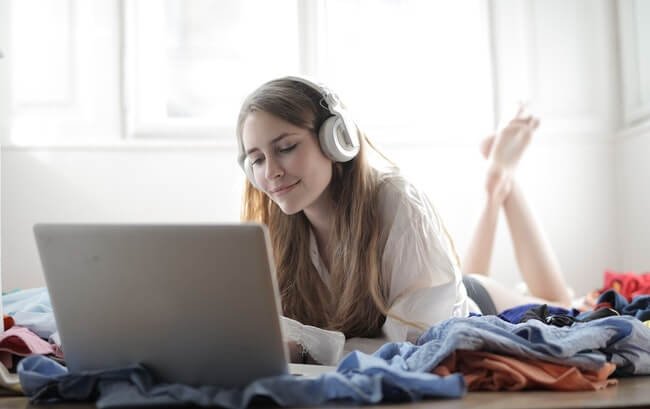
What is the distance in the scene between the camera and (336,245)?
4.72 ft

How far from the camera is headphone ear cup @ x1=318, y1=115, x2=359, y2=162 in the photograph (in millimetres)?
1354

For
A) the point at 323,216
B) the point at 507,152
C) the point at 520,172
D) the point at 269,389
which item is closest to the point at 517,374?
the point at 269,389

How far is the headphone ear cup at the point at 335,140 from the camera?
1.35 metres

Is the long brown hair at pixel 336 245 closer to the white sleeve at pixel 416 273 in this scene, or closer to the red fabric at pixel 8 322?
the white sleeve at pixel 416 273

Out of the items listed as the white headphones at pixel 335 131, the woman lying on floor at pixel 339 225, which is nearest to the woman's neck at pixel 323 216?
the woman lying on floor at pixel 339 225

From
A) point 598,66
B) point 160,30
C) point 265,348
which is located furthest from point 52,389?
point 598,66

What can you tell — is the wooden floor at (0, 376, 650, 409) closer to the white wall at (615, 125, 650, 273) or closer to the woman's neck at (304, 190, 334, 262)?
the woman's neck at (304, 190, 334, 262)

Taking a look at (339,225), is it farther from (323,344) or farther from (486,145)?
(486,145)

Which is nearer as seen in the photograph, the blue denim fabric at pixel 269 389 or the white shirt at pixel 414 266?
the blue denim fabric at pixel 269 389

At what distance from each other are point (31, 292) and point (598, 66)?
213cm

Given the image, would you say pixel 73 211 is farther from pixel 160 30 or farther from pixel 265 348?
pixel 265 348

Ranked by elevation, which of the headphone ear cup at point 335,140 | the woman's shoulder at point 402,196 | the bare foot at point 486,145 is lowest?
the woman's shoulder at point 402,196

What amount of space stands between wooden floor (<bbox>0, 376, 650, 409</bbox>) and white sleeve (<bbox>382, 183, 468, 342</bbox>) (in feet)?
1.45

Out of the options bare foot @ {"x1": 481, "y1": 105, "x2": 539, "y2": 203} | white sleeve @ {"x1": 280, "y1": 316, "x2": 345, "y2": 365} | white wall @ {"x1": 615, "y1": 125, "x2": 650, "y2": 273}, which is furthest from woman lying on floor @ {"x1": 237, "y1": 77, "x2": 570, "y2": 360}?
white wall @ {"x1": 615, "y1": 125, "x2": 650, "y2": 273}
